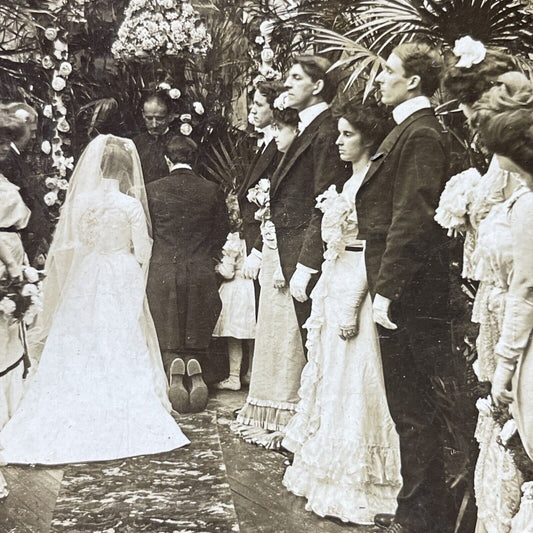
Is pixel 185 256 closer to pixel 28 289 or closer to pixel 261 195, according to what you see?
pixel 261 195

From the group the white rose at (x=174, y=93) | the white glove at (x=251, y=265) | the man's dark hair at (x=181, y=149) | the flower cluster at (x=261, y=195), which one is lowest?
the white glove at (x=251, y=265)

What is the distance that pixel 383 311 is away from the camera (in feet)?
13.2

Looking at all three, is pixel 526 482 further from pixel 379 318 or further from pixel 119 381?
pixel 119 381

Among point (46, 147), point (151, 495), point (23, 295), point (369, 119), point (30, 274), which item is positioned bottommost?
point (151, 495)

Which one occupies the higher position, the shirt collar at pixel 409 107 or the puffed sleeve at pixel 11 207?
the shirt collar at pixel 409 107

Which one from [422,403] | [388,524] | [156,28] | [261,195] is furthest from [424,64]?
[388,524]

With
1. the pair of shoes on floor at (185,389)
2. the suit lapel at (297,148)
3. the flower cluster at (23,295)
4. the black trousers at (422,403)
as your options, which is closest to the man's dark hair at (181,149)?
the suit lapel at (297,148)

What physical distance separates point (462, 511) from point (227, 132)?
6.97 feet

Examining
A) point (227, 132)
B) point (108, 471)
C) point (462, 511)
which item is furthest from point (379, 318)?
point (108, 471)

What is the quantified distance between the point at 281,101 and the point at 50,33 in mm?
1175

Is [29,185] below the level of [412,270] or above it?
above

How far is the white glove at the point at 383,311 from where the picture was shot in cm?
402

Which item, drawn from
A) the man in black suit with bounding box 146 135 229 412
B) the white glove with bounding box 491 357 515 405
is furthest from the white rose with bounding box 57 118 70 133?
the white glove with bounding box 491 357 515 405

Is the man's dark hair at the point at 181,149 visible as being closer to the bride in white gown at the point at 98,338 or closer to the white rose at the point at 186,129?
the white rose at the point at 186,129
